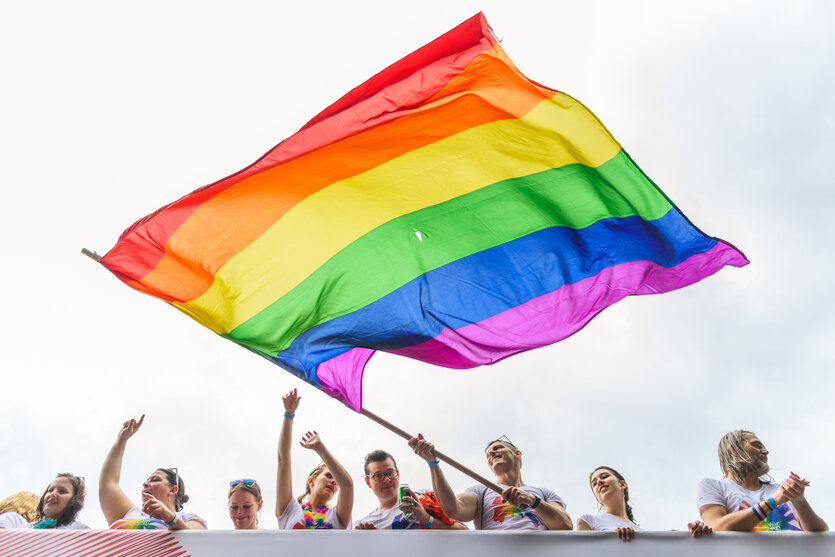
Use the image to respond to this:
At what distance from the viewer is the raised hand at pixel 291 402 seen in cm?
540

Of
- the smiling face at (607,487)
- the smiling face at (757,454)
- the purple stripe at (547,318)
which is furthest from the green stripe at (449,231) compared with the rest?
the smiling face at (607,487)

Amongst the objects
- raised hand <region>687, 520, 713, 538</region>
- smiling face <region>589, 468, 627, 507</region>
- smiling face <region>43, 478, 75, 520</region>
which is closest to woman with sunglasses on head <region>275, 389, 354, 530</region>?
smiling face <region>43, 478, 75, 520</region>

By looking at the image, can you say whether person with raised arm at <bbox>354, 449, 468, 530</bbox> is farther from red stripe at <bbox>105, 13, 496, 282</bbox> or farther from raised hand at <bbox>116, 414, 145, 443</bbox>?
red stripe at <bbox>105, 13, 496, 282</bbox>

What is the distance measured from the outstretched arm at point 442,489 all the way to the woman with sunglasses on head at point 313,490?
2.57 ft

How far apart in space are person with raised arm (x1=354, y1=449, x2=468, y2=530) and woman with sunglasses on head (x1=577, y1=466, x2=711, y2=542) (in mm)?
865

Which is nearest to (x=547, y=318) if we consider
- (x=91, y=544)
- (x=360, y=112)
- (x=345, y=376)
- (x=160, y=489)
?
(x=345, y=376)

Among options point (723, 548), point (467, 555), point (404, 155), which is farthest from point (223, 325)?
point (723, 548)

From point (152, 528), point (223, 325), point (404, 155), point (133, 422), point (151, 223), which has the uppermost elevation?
point (404, 155)

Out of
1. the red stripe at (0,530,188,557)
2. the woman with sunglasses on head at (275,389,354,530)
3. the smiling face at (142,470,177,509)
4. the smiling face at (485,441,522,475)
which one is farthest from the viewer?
the smiling face at (485,441,522,475)

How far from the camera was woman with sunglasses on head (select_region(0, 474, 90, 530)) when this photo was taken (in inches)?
201

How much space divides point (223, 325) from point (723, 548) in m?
3.27

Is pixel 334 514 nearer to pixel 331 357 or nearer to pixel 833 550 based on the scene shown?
pixel 331 357

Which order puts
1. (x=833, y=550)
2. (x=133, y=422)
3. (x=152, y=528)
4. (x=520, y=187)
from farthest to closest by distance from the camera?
(x=133, y=422)
(x=520, y=187)
(x=152, y=528)
(x=833, y=550)

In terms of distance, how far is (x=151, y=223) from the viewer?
4590 mm
